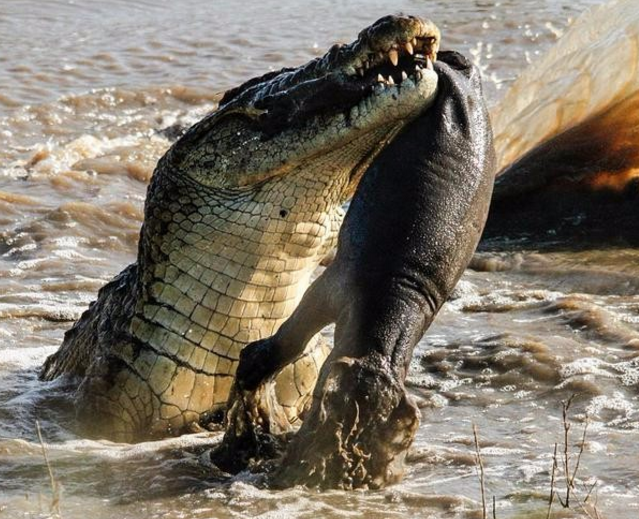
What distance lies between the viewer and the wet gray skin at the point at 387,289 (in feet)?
12.7

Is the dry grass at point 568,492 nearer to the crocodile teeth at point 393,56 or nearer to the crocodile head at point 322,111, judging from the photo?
the crocodile head at point 322,111

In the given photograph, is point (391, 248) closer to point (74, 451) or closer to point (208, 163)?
point (208, 163)

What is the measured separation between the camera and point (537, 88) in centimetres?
988

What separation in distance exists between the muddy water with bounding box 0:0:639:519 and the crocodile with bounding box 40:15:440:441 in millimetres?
197

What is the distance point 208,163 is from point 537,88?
206 inches

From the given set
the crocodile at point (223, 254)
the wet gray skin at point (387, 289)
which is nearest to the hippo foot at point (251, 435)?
the wet gray skin at point (387, 289)

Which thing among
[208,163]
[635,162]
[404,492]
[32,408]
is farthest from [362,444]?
[635,162]

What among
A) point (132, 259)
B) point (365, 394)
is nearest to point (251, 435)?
point (365, 394)

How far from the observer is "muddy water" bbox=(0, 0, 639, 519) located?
4.47 meters

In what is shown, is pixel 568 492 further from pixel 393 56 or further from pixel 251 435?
pixel 393 56

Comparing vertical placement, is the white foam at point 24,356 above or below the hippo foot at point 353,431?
above

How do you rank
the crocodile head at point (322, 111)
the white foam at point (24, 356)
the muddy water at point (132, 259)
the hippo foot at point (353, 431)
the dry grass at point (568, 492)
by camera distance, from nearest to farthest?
the hippo foot at point (353, 431) < the dry grass at point (568, 492) < the crocodile head at point (322, 111) < the muddy water at point (132, 259) < the white foam at point (24, 356)

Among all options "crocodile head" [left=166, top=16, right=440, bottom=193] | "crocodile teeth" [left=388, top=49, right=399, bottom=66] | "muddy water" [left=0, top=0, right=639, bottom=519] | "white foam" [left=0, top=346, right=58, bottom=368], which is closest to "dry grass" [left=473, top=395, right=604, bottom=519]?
"muddy water" [left=0, top=0, right=639, bottom=519]

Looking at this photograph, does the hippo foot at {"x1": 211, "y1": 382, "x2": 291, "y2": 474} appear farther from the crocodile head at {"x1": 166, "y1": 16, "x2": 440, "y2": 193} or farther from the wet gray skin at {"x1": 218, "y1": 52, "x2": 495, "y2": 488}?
the crocodile head at {"x1": 166, "y1": 16, "x2": 440, "y2": 193}
